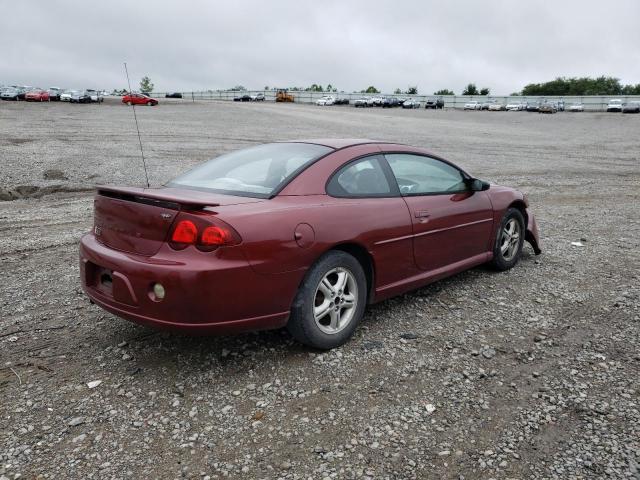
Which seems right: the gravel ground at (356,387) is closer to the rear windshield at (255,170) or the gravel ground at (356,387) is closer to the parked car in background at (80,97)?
the rear windshield at (255,170)

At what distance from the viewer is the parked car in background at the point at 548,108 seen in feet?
166

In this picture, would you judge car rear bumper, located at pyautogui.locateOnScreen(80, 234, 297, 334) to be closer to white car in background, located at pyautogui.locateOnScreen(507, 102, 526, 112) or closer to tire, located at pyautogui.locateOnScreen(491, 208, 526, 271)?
tire, located at pyautogui.locateOnScreen(491, 208, 526, 271)

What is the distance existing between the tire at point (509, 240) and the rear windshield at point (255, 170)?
229cm

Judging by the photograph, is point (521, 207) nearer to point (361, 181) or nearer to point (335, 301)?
point (361, 181)

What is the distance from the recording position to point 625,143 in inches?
961

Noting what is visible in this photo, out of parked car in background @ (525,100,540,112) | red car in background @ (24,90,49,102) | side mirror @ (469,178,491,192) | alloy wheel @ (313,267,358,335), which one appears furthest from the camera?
parked car in background @ (525,100,540,112)

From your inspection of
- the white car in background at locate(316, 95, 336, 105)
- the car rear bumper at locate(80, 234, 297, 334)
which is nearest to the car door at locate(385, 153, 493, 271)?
the car rear bumper at locate(80, 234, 297, 334)

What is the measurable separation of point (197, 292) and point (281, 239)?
1.99ft

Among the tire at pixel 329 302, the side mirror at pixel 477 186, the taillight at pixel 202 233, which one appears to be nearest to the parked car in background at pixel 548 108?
the side mirror at pixel 477 186

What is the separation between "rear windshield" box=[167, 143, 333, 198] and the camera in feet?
12.1

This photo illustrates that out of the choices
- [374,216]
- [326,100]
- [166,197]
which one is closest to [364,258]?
[374,216]

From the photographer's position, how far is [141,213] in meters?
3.32

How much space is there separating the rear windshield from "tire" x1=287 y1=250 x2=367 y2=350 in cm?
63

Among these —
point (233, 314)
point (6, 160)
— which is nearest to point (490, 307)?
point (233, 314)
